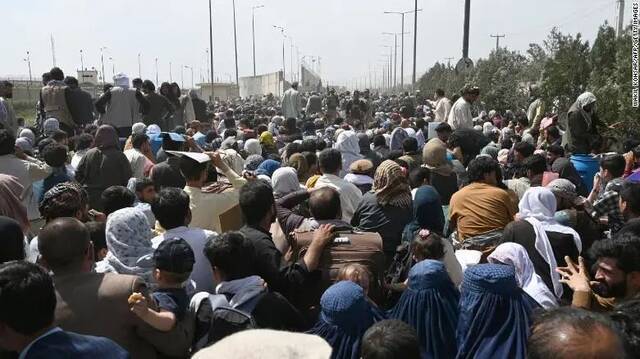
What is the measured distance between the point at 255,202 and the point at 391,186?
54.2 inches

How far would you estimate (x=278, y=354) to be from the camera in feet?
4.98

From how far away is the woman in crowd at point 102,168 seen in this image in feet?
22.1

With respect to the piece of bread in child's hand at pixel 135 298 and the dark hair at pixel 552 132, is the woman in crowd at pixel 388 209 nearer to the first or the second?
the piece of bread in child's hand at pixel 135 298

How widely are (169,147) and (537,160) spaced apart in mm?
4132

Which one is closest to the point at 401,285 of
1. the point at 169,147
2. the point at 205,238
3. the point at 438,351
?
the point at 438,351

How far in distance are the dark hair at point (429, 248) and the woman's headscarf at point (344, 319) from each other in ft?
3.42

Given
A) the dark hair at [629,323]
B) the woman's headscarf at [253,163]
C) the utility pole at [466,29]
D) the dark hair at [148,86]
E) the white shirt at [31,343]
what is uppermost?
the utility pole at [466,29]

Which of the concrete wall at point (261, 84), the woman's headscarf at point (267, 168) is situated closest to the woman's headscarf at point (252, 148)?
the woman's headscarf at point (267, 168)

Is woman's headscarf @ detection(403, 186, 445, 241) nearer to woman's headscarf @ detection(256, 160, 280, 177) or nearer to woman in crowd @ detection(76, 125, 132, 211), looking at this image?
woman's headscarf @ detection(256, 160, 280, 177)

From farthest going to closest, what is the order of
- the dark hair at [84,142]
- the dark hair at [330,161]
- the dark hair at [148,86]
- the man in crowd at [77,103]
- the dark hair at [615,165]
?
the dark hair at [148,86], the man in crowd at [77,103], the dark hair at [84,142], the dark hair at [615,165], the dark hair at [330,161]

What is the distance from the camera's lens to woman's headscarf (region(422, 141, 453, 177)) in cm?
711

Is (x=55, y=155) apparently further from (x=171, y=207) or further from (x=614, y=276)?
(x=614, y=276)

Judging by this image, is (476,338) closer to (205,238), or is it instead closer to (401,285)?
(401,285)

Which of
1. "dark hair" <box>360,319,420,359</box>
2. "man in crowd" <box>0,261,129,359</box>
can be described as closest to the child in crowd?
"man in crowd" <box>0,261,129,359</box>
